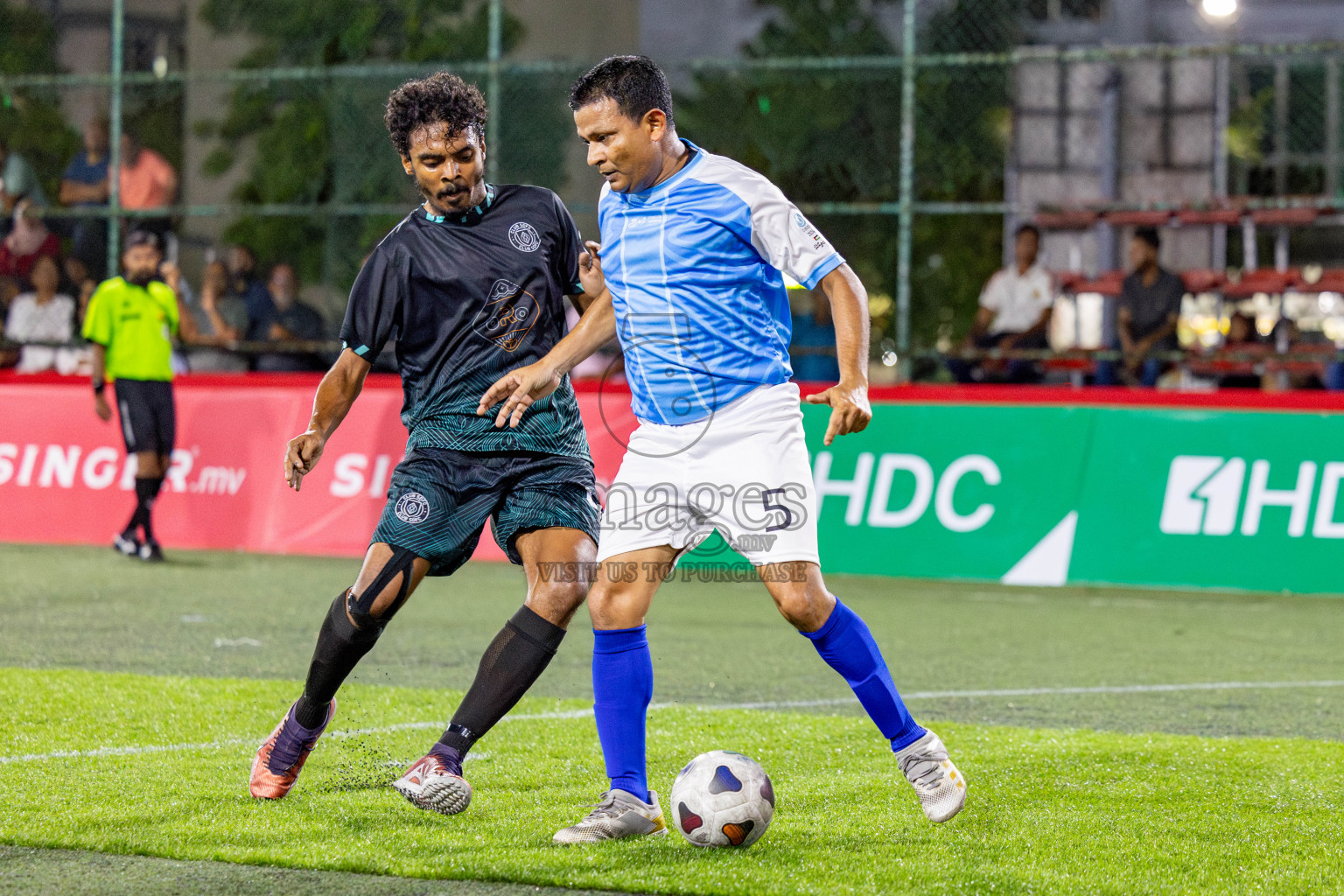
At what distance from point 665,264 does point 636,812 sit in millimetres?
1406

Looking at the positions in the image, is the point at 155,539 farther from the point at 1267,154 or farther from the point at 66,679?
the point at 1267,154

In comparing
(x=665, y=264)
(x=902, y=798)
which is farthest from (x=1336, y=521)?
(x=665, y=264)

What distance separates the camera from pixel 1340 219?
12648 mm

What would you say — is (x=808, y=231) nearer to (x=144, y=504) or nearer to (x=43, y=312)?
(x=144, y=504)

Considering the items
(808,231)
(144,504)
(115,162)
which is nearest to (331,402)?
(808,231)

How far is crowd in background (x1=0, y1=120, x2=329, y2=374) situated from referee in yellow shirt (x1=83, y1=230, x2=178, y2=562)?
74.2 inches

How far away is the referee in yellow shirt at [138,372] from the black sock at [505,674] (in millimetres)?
6883

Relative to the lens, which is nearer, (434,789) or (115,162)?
(434,789)

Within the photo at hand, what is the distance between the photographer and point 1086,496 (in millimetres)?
10047

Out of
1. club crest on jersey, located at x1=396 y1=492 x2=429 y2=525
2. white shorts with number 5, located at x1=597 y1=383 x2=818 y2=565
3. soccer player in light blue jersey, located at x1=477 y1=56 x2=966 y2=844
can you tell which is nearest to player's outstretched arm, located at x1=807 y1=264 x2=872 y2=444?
soccer player in light blue jersey, located at x1=477 y1=56 x2=966 y2=844

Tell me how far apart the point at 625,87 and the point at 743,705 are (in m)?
2.90

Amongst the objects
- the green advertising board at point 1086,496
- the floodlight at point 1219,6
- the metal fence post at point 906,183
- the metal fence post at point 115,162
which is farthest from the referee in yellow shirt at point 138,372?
the floodlight at point 1219,6

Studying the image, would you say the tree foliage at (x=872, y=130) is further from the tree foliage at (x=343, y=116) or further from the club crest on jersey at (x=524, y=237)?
the club crest on jersey at (x=524, y=237)

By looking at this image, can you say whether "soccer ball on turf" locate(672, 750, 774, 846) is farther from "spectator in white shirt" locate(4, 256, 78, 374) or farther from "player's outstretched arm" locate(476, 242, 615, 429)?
"spectator in white shirt" locate(4, 256, 78, 374)
